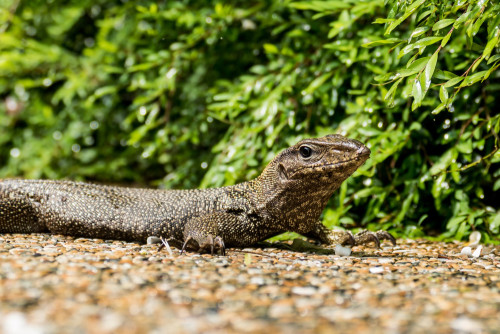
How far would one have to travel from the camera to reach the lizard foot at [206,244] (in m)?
3.75

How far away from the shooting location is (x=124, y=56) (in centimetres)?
776

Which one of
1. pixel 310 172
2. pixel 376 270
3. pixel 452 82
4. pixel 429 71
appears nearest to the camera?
pixel 376 270

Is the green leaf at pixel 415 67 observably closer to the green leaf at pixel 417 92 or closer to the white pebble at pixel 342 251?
the green leaf at pixel 417 92

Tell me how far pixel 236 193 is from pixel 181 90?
3532 millimetres

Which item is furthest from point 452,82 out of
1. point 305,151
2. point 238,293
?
point 238,293

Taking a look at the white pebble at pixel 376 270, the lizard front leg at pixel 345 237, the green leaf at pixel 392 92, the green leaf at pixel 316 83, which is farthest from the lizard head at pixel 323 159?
the green leaf at pixel 316 83

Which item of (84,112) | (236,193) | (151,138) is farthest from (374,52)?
(84,112)

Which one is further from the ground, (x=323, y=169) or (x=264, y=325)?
(x=323, y=169)

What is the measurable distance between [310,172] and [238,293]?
166 centimetres

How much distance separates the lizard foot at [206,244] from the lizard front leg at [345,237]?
118 cm

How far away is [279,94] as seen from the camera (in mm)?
5645

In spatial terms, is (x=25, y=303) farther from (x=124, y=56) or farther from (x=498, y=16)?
(x=124, y=56)

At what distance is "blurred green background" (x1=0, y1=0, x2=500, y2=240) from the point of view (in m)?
4.82

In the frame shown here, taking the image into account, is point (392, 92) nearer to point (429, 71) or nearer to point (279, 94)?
point (429, 71)
